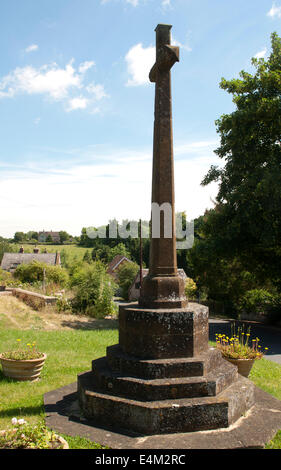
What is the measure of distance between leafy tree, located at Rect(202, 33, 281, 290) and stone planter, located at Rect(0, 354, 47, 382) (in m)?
10.6

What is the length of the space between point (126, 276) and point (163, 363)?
37729 mm

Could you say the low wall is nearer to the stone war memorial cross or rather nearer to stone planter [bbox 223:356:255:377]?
stone planter [bbox 223:356:255:377]

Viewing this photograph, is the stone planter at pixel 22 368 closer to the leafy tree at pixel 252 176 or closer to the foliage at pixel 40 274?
the leafy tree at pixel 252 176

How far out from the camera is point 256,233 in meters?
14.9

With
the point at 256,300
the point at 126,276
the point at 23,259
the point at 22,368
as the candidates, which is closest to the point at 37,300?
the point at 22,368

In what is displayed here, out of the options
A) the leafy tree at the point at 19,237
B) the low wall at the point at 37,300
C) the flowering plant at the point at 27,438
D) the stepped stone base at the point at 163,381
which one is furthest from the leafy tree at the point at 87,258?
the leafy tree at the point at 19,237

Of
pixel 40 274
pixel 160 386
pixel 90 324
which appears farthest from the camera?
pixel 40 274

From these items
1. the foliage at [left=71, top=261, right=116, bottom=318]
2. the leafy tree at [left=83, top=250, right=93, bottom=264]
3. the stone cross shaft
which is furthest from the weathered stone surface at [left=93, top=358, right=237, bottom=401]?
the leafy tree at [left=83, top=250, right=93, bottom=264]

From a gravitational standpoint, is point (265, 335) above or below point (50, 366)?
below

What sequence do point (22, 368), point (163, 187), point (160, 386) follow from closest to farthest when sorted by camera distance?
1. point (160, 386)
2. point (163, 187)
3. point (22, 368)

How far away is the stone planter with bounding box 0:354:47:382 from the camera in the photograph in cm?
643

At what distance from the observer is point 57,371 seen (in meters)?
7.23

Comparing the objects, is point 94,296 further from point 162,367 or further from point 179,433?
point 179,433

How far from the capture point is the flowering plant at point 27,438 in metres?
3.36
